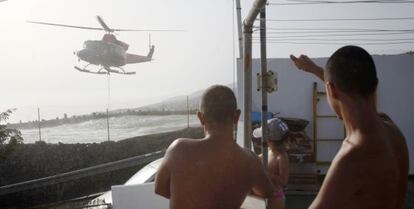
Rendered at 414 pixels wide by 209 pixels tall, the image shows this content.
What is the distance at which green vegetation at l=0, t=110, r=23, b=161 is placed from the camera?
41.9 ft

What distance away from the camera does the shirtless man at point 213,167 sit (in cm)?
232

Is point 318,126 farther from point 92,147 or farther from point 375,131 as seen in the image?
point 92,147

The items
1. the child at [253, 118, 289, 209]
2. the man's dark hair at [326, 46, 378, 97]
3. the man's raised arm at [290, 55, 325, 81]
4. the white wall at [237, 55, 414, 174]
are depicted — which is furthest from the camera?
the white wall at [237, 55, 414, 174]

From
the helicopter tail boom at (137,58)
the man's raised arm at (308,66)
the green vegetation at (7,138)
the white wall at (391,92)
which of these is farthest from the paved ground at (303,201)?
the helicopter tail boom at (137,58)

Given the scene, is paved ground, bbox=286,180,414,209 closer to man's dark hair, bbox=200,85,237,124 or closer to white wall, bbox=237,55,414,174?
white wall, bbox=237,55,414,174

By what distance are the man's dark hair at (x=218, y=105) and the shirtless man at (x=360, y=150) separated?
651 mm

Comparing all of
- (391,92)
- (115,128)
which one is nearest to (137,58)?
(115,128)

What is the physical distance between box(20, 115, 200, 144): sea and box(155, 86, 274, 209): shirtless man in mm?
14231

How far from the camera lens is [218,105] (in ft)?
7.77

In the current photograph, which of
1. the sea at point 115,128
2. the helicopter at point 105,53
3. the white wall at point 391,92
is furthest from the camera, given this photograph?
the helicopter at point 105,53

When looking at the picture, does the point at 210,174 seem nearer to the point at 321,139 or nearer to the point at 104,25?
the point at 321,139

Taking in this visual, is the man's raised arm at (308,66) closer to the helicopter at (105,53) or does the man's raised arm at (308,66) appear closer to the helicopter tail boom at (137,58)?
the helicopter at (105,53)

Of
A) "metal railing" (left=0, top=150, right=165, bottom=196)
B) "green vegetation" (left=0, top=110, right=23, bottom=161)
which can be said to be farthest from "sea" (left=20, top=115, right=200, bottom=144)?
"metal railing" (left=0, top=150, right=165, bottom=196)

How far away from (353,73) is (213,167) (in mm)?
936
